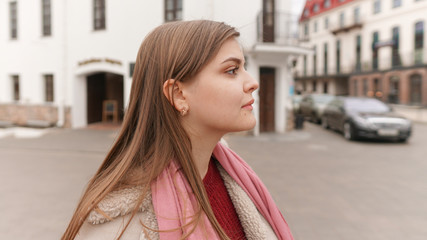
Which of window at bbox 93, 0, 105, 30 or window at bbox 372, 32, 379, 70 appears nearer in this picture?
window at bbox 93, 0, 105, 30

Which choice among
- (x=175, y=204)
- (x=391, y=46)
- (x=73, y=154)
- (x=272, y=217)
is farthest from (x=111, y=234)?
(x=391, y=46)

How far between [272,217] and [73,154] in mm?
9130

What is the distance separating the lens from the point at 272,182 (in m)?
6.33

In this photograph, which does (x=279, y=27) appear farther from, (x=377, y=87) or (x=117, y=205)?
(x=377, y=87)

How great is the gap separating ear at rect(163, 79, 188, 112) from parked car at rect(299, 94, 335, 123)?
57.1ft

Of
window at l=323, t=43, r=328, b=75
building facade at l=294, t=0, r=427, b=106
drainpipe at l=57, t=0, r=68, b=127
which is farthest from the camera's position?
window at l=323, t=43, r=328, b=75

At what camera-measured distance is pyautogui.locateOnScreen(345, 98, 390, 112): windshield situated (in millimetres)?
12219

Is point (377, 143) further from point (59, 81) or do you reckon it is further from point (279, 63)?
point (59, 81)

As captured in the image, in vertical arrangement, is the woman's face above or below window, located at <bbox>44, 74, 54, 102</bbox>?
below

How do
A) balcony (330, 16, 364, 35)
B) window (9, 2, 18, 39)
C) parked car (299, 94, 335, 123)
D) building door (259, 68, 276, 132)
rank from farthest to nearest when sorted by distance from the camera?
balcony (330, 16, 364, 35) < parked car (299, 94, 335, 123) < window (9, 2, 18, 39) < building door (259, 68, 276, 132)

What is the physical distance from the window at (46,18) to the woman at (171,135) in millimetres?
16946

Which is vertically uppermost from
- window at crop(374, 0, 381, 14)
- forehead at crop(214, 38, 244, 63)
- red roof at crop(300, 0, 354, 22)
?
red roof at crop(300, 0, 354, 22)

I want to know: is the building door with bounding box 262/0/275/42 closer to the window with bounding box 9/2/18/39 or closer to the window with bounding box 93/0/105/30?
the window with bounding box 93/0/105/30

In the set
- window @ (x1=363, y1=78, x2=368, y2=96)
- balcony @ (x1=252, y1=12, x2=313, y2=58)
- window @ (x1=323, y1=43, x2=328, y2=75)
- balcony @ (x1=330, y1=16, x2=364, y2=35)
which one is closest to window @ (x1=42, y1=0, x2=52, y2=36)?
balcony @ (x1=252, y1=12, x2=313, y2=58)
